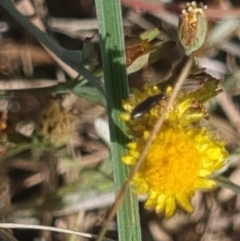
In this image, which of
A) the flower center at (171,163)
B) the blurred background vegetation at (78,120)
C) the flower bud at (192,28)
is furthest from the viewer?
the blurred background vegetation at (78,120)

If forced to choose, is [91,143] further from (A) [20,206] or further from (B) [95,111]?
(A) [20,206]

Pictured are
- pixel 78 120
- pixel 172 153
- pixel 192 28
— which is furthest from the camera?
pixel 78 120

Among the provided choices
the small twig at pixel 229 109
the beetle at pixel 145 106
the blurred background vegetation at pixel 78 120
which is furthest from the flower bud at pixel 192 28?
the small twig at pixel 229 109

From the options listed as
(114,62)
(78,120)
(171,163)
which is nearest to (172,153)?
(171,163)

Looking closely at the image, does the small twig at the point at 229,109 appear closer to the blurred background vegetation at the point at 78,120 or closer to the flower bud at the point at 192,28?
the blurred background vegetation at the point at 78,120

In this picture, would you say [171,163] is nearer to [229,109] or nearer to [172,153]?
[172,153]

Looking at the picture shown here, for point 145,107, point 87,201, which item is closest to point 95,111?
point 87,201

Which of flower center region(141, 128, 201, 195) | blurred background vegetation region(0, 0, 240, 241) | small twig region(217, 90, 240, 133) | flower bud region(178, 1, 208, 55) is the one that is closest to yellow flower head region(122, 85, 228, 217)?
flower center region(141, 128, 201, 195)
